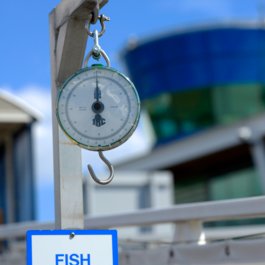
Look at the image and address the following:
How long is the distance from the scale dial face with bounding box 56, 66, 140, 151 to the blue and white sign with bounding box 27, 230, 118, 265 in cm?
48

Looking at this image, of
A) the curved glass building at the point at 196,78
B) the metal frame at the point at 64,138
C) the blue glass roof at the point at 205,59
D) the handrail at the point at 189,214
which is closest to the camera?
the metal frame at the point at 64,138

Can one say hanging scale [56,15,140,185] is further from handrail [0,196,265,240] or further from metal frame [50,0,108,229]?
handrail [0,196,265,240]

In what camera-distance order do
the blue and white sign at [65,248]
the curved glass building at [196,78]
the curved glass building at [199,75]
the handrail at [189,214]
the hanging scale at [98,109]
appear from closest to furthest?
the blue and white sign at [65,248]
the hanging scale at [98,109]
the handrail at [189,214]
the curved glass building at [196,78]
the curved glass building at [199,75]

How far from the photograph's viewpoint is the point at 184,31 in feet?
153

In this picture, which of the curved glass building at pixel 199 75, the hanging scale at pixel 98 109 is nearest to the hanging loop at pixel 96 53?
the hanging scale at pixel 98 109

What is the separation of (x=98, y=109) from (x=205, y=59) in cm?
4173

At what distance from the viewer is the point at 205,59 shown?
46.2 meters

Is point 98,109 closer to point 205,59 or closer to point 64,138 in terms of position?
point 64,138

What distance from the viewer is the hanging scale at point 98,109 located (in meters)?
4.73

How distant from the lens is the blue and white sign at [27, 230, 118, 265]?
15.1ft

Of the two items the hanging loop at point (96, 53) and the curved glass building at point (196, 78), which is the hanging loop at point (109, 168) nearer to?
the hanging loop at point (96, 53)

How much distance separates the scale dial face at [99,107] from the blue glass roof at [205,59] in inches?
1584

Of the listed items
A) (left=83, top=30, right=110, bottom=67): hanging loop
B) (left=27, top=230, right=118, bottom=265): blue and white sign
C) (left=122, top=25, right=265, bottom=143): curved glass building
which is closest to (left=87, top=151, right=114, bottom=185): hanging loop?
(left=27, top=230, right=118, bottom=265): blue and white sign

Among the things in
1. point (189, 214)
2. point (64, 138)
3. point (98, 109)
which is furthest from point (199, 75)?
point (98, 109)
